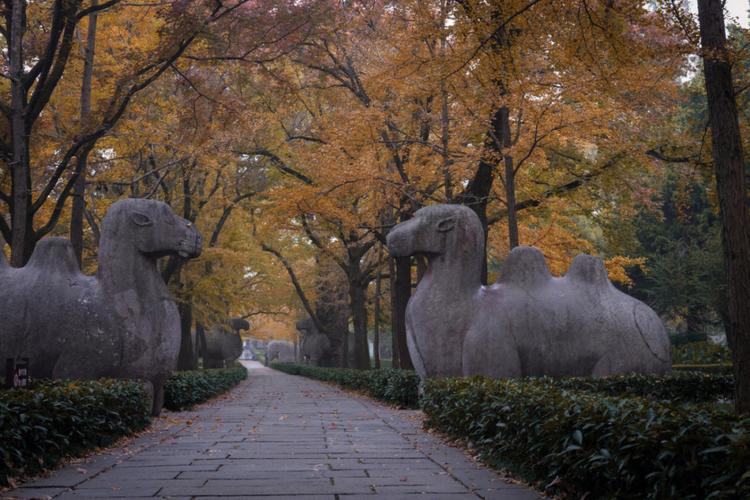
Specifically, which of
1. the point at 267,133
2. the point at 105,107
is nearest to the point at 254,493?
the point at 105,107

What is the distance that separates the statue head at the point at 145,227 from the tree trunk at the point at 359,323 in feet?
47.5

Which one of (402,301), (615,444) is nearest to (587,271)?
(402,301)

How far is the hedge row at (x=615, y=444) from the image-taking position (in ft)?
12.1

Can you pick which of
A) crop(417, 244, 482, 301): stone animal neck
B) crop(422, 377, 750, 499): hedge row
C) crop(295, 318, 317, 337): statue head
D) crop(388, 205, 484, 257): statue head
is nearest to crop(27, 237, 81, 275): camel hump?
crop(388, 205, 484, 257): statue head

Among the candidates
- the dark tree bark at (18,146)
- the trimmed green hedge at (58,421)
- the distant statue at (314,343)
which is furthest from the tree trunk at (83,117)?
the distant statue at (314,343)

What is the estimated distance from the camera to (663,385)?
10.8 meters

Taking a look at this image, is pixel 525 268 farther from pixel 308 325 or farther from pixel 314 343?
pixel 308 325

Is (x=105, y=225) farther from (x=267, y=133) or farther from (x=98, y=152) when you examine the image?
(x=267, y=133)

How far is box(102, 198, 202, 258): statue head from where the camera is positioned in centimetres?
1181

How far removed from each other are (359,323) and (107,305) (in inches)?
613

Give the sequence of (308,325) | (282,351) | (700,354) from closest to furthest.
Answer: (700,354) < (308,325) < (282,351)

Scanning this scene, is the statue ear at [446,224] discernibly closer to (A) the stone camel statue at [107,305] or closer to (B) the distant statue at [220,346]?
(A) the stone camel statue at [107,305]

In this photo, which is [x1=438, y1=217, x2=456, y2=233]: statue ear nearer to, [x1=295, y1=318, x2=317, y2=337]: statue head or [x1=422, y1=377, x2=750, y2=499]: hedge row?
[x1=422, y1=377, x2=750, y2=499]: hedge row

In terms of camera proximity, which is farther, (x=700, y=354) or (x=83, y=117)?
(x=700, y=354)
